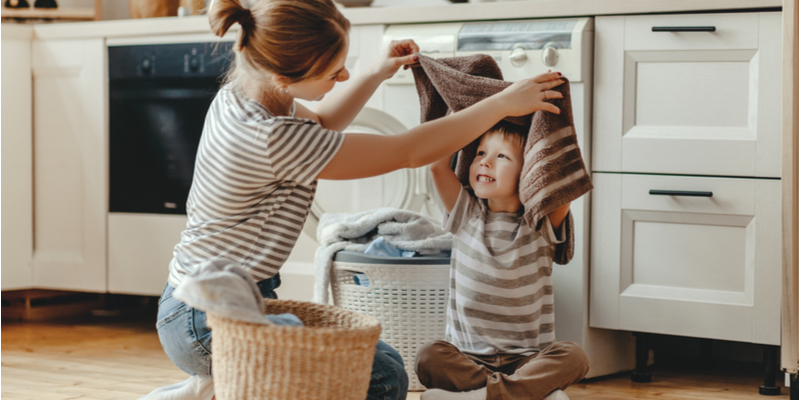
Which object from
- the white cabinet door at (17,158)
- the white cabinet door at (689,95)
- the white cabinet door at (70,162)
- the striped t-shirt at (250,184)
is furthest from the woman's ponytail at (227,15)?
the white cabinet door at (17,158)

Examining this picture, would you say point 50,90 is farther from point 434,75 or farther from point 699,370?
point 699,370

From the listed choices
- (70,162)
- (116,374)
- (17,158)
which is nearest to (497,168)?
(116,374)

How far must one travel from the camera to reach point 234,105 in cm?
117

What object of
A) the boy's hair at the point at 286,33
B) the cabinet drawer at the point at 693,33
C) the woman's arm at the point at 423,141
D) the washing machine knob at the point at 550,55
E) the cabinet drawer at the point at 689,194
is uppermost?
the cabinet drawer at the point at 693,33

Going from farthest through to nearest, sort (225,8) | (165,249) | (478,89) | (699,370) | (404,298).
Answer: (165,249) → (699,370) → (404,298) → (478,89) → (225,8)

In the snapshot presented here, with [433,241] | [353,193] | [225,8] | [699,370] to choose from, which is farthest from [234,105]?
[699,370]

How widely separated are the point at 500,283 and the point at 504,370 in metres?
0.15

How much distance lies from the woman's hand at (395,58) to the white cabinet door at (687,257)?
506mm

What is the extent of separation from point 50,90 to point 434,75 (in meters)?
1.34

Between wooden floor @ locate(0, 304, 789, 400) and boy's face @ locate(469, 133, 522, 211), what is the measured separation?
48cm

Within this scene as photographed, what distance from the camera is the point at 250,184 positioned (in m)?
1.14

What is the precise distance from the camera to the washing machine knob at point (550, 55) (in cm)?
164

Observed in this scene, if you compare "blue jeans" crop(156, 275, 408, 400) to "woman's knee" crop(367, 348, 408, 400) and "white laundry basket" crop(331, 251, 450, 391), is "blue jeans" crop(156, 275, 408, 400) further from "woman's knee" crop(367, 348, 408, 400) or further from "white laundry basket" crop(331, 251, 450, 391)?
"white laundry basket" crop(331, 251, 450, 391)

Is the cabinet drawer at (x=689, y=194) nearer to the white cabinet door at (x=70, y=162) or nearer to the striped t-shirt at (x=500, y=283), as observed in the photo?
the striped t-shirt at (x=500, y=283)
